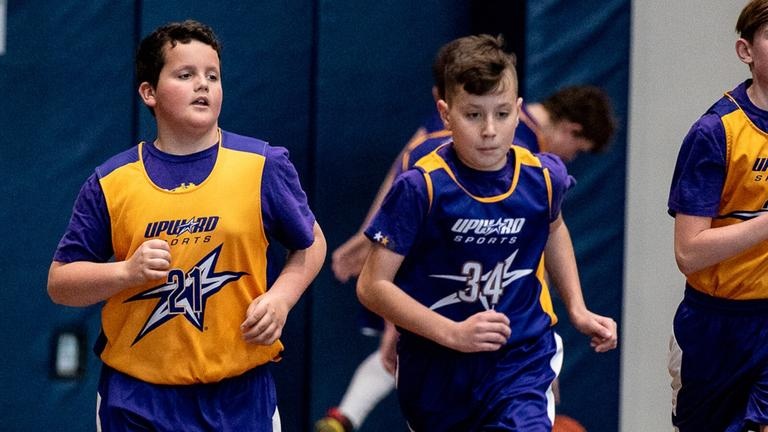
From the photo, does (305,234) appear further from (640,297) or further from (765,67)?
(640,297)

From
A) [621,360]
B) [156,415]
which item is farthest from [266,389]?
[621,360]

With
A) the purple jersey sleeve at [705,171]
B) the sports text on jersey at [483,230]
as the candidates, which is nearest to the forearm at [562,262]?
the sports text on jersey at [483,230]

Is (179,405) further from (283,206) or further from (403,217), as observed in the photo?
(403,217)

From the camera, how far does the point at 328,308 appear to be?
577 centimetres

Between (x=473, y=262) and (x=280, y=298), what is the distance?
2.00 feet

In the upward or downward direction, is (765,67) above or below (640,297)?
above

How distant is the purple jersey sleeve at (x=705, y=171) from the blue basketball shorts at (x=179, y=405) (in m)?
1.32

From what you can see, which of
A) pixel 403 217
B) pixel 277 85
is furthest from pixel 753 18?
pixel 277 85

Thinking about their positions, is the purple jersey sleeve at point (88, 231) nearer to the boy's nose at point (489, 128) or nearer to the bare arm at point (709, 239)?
the boy's nose at point (489, 128)

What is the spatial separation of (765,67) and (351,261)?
2.18 meters

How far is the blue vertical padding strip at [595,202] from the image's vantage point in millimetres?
5871

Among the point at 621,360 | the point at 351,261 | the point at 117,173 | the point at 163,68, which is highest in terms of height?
the point at 163,68

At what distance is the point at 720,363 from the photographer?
3.96 metres

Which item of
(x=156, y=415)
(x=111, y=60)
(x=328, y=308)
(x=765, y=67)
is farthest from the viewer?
(x=328, y=308)
